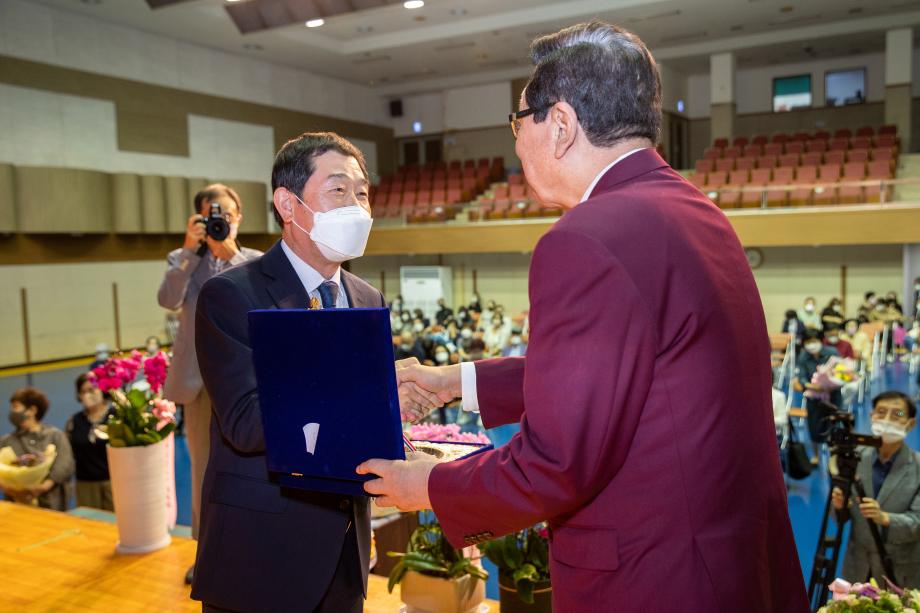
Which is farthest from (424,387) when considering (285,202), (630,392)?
(630,392)

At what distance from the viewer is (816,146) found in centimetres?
1655

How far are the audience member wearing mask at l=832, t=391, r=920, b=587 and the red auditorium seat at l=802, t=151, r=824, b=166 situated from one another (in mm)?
13143

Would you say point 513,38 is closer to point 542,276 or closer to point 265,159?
point 265,159

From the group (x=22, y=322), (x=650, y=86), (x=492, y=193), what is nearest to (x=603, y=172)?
(x=650, y=86)

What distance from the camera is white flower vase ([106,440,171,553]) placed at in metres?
3.50

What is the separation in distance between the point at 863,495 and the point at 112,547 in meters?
3.73

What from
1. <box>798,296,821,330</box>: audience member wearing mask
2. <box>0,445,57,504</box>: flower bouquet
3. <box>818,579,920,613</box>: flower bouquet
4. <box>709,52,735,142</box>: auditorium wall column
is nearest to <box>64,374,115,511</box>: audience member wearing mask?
<box>0,445,57,504</box>: flower bouquet

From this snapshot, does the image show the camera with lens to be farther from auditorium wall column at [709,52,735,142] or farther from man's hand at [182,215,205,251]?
auditorium wall column at [709,52,735,142]

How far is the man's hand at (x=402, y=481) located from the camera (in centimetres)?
129

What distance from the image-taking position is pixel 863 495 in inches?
148

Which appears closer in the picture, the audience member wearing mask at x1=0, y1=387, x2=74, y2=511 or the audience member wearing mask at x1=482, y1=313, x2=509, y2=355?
the audience member wearing mask at x1=0, y1=387, x2=74, y2=511

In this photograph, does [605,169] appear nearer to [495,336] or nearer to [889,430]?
[889,430]

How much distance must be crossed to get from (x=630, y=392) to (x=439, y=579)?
5.81 feet

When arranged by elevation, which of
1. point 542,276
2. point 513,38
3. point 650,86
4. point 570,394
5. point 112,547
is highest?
point 513,38
